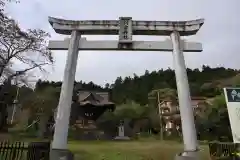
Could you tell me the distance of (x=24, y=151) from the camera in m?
8.16

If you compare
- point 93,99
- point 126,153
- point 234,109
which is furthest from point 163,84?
point 234,109

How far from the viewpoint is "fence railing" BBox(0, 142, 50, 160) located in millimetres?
7406

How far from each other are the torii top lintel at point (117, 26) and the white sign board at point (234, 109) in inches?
141

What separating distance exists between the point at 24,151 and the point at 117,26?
18.6 feet

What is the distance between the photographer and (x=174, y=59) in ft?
32.0

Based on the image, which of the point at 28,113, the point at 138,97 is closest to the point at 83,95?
the point at 28,113

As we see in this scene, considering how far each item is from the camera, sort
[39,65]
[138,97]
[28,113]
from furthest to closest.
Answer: [138,97] < [28,113] < [39,65]

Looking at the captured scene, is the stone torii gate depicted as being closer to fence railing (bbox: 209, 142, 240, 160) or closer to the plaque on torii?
the plaque on torii

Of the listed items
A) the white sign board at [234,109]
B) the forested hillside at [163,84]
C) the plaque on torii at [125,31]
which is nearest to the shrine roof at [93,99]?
the forested hillside at [163,84]

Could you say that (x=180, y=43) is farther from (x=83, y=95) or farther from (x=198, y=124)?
(x=83, y=95)

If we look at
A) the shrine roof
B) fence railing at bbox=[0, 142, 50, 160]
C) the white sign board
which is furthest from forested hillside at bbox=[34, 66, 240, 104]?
fence railing at bbox=[0, 142, 50, 160]

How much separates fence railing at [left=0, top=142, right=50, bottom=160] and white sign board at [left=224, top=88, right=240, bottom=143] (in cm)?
577

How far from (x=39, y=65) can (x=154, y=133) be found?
20.1 metres

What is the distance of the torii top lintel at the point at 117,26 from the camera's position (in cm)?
1004
